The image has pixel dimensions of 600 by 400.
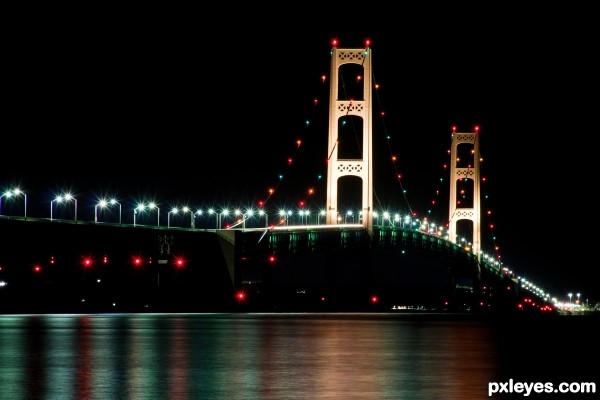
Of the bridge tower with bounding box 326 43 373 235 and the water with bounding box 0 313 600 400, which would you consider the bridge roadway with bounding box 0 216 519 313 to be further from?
the water with bounding box 0 313 600 400

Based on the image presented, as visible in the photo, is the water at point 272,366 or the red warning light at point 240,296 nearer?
the water at point 272,366

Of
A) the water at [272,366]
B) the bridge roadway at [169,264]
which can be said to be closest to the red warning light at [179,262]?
the bridge roadway at [169,264]

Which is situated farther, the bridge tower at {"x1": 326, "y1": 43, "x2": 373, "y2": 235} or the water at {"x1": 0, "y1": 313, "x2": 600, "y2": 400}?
the bridge tower at {"x1": 326, "y1": 43, "x2": 373, "y2": 235}

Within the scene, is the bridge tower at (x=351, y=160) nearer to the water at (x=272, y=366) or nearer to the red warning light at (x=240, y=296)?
the red warning light at (x=240, y=296)

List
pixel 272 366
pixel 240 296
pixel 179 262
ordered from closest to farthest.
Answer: pixel 272 366
pixel 240 296
pixel 179 262

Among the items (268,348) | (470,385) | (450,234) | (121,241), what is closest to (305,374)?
(470,385)

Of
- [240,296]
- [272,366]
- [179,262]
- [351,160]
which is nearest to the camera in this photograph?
[272,366]

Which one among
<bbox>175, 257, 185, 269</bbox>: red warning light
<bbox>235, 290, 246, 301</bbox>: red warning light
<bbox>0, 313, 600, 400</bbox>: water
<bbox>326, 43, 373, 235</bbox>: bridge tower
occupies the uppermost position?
<bbox>326, 43, 373, 235</bbox>: bridge tower

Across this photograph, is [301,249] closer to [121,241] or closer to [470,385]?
[121,241]

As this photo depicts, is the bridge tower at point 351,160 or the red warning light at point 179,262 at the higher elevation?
the bridge tower at point 351,160

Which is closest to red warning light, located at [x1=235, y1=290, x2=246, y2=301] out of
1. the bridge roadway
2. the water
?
the bridge roadway

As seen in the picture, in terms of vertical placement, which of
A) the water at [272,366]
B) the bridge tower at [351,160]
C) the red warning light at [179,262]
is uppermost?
the bridge tower at [351,160]

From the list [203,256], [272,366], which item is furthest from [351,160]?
[272,366]

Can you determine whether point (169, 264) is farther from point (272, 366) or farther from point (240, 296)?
point (272, 366)
